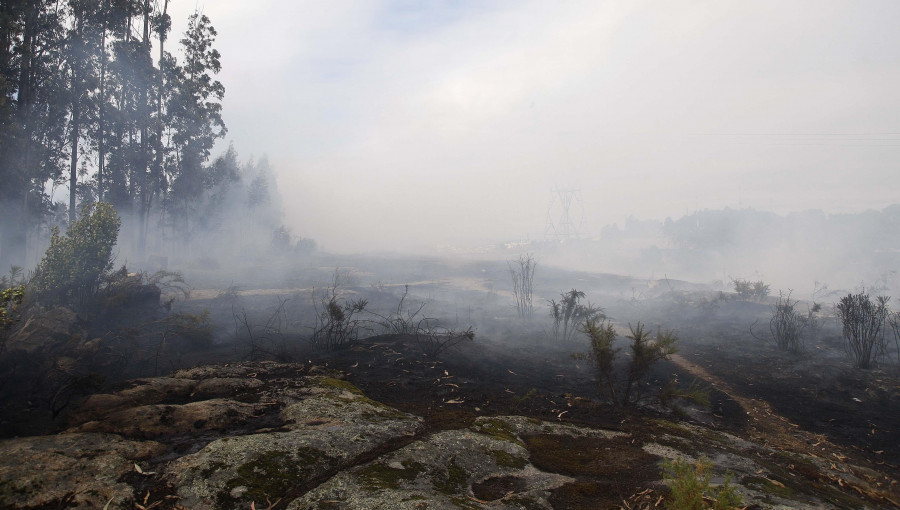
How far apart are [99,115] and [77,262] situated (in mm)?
20182

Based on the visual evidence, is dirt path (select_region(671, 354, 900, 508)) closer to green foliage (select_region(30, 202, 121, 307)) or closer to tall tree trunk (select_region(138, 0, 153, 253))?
green foliage (select_region(30, 202, 121, 307))

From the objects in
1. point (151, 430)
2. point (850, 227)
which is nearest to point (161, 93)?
point (151, 430)

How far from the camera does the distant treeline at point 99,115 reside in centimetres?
1870

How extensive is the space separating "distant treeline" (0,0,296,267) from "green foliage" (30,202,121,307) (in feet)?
29.5

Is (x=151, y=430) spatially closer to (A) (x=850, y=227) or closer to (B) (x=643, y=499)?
(B) (x=643, y=499)

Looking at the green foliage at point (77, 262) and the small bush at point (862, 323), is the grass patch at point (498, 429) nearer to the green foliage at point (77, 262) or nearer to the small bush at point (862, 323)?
the small bush at point (862, 323)

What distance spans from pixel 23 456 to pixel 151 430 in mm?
1012

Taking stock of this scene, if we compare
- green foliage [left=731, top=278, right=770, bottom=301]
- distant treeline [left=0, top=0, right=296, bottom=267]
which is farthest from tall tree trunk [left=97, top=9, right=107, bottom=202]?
green foliage [left=731, top=278, right=770, bottom=301]

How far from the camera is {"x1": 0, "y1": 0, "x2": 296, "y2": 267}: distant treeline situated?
18.7 m

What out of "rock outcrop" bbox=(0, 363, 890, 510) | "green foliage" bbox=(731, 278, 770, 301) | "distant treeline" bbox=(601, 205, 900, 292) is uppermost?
"distant treeline" bbox=(601, 205, 900, 292)

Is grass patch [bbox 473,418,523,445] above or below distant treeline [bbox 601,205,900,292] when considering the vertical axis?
below

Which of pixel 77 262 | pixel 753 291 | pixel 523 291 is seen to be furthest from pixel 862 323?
pixel 77 262

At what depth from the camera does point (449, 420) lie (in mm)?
5496

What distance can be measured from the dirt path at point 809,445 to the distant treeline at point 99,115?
87.6 ft
